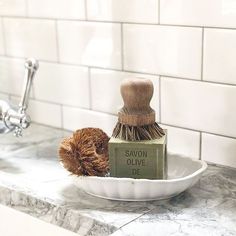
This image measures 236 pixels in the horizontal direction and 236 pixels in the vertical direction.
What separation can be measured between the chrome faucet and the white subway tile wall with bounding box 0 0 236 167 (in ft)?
0.38

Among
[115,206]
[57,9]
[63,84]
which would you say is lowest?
[115,206]

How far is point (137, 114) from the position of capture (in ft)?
2.43

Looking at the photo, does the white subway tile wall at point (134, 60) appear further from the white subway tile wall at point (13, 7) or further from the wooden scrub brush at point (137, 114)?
the wooden scrub brush at point (137, 114)

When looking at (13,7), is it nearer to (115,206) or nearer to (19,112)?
(19,112)

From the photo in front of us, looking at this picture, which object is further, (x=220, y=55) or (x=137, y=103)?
(x=220, y=55)

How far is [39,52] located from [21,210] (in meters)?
0.46

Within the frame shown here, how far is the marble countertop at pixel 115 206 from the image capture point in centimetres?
69

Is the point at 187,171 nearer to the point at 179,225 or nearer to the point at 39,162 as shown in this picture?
the point at 179,225

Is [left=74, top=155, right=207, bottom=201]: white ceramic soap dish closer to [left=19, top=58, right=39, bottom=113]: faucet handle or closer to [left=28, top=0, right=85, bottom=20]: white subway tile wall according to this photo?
[left=19, top=58, right=39, bottom=113]: faucet handle

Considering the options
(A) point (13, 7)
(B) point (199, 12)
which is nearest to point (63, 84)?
(A) point (13, 7)

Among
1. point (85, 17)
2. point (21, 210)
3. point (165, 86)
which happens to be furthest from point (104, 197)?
point (85, 17)

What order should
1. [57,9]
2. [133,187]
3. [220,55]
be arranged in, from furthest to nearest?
1. [57,9]
2. [220,55]
3. [133,187]

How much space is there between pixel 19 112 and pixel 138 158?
0.36m

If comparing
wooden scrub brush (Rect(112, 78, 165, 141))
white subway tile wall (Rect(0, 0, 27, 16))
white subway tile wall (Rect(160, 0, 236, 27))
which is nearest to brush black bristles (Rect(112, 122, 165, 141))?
wooden scrub brush (Rect(112, 78, 165, 141))
